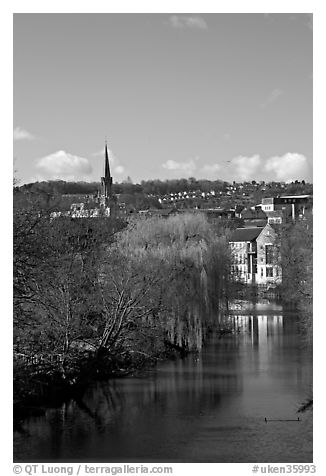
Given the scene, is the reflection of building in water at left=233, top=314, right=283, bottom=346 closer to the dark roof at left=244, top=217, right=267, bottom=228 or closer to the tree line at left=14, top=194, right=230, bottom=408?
the tree line at left=14, top=194, right=230, bottom=408

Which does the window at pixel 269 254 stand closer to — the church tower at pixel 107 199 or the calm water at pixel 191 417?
the church tower at pixel 107 199

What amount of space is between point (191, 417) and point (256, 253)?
2586 cm

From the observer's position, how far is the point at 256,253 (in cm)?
3550

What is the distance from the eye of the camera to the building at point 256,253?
34.2 meters

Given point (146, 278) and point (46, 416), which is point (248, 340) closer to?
point (146, 278)

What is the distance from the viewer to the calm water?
8438 millimetres

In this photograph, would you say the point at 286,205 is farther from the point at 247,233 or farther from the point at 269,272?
the point at 269,272

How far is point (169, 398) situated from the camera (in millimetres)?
10938

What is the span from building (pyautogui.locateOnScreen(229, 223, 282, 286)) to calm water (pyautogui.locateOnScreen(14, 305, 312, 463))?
2000 cm

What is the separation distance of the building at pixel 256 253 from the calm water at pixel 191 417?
2000 centimetres

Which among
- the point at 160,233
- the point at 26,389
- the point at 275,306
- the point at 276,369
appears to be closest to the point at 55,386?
the point at 26,389

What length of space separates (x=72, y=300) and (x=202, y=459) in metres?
5.69

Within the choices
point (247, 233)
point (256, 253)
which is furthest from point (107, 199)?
point (256, 253)

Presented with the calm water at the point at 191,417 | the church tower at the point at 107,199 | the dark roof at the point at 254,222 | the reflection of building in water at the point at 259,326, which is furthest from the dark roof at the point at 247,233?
the calm water at the point at 191,417
